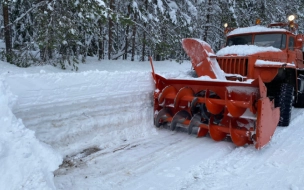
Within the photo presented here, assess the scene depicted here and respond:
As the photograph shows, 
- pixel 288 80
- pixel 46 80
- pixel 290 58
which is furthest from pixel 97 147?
pixel 290 58

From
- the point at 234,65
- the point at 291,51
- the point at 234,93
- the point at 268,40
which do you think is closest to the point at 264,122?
the point at 234,93

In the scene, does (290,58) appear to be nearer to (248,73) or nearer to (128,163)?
(248,73)

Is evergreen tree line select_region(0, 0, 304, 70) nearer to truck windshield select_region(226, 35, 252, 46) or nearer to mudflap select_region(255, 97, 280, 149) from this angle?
truck windshield select_region(226, 35, 252, 46)

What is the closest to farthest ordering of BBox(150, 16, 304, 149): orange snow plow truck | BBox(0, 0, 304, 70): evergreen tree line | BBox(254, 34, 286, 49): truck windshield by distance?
BBox(150, 16, 304, 149): orange snow plow truck, BBox(254, 34, 286, 49): truck windshield, BBox(0, 0, 304, 70): evergreen tree line

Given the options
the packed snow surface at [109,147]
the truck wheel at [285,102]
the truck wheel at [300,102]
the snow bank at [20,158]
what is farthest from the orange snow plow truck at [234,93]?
the snow bank at [20,158]

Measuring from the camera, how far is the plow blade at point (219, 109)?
14.3 feet

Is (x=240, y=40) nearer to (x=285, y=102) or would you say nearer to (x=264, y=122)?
(x=285, y=102)

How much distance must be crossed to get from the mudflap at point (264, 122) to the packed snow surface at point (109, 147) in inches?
7.8


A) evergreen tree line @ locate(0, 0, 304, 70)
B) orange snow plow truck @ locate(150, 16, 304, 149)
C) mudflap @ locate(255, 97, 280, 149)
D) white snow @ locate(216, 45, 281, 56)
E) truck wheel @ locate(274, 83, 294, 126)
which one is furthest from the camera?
evergreen tree line @ locate(0, 0, 304, 70)

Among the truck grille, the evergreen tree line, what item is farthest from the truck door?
the evergreen tree line

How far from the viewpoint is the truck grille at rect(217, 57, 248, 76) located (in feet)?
18.0

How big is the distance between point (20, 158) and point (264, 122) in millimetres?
3594

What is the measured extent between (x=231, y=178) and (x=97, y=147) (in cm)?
227

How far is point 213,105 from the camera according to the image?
4.92 meters
